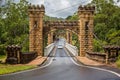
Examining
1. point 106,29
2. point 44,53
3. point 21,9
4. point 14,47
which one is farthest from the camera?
point 21,9

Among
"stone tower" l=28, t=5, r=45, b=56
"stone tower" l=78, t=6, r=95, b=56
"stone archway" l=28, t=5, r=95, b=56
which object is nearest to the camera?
"stone tower" l=78, t=6, r=95, b=56

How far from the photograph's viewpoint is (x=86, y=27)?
49.2m

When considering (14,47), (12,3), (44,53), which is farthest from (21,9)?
(14,47)

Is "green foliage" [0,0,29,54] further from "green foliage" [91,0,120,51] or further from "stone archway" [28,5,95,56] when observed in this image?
"stone archway" [28,5,95,56]

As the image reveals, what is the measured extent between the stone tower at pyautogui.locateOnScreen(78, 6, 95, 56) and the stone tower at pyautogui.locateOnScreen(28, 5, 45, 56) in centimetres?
522

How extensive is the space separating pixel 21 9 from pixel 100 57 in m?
52.3

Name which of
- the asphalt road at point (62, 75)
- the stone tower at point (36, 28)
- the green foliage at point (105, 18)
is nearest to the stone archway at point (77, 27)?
the stone tower at point (36, 28)

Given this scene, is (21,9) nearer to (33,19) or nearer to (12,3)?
(12,3)

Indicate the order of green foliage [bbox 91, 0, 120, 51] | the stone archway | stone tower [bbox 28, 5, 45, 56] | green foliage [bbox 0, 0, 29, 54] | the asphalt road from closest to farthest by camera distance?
the asphalt road
the stone archway
stone tower [bbox 28, 5, 45, 56]
green foliage [bbox 91, 0, 120, 51]
green foliage [bbox 0, 0, 29, 54]

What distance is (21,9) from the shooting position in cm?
8519

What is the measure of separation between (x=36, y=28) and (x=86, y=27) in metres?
6.61

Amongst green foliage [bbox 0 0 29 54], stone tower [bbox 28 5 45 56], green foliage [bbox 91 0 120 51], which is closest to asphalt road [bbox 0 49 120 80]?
stone tower [bbox 28 5 45 56]

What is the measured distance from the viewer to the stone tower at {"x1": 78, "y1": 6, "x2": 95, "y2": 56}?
48500 mm

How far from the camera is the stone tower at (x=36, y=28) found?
4928 centimetres
